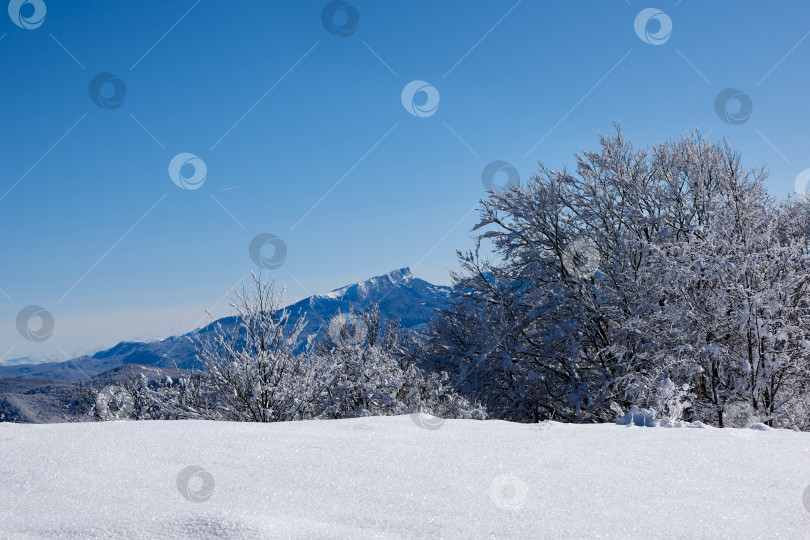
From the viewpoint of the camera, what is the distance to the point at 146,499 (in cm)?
218

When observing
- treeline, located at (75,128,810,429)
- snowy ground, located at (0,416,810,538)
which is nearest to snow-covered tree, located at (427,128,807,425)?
treeline, located at (75,128,810,429)

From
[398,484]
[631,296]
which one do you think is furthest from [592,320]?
[398,484]

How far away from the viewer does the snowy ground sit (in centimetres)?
189

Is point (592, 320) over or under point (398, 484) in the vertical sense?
over

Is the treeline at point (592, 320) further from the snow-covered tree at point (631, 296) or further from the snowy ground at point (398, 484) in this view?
the snowy ground at point (398, 484)

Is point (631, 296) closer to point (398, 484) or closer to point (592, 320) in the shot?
point (592, 320)

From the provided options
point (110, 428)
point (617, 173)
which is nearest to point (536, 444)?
point (110, 428)

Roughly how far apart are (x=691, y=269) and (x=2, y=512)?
10.5 meters

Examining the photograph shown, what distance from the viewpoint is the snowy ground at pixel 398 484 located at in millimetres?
1895

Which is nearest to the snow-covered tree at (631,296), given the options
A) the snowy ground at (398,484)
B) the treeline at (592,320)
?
the treeline at (592,320)

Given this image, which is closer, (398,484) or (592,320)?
(398,484)

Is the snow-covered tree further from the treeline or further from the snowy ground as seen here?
the snowy ground

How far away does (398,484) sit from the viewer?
2.28 meters

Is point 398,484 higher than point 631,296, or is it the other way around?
point 631,296
